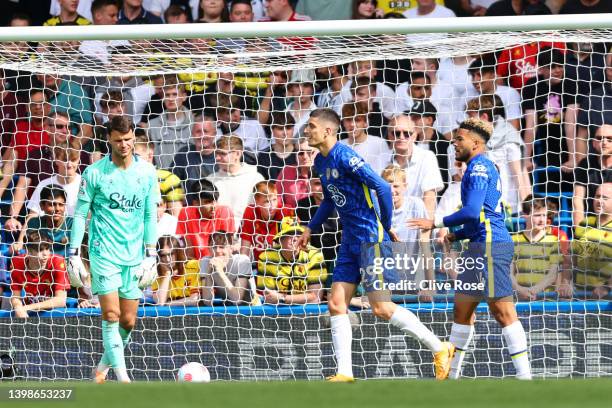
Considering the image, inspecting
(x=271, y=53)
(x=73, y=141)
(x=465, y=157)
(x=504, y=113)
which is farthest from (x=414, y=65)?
(x=73, y=141)

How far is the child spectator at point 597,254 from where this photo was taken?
827 cm

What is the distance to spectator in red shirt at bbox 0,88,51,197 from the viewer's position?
366 inches

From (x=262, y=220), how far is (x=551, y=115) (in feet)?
8.93

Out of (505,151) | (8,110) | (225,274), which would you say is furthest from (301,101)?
(8,110)

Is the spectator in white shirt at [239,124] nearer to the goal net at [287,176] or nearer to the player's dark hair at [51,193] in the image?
the goal net at [287,176]

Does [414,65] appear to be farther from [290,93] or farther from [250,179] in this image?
[250,179]

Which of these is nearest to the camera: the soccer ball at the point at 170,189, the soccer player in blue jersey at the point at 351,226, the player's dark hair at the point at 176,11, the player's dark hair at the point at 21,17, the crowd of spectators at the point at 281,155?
the soccer player in blue jersey at the point at 351,226

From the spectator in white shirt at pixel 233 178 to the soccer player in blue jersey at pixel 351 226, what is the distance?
5.47 feet

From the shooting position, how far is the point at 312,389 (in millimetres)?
4613

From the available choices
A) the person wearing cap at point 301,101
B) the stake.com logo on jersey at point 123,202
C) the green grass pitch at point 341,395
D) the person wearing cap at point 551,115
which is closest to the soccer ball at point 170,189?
the person wearing cap at point 301,101

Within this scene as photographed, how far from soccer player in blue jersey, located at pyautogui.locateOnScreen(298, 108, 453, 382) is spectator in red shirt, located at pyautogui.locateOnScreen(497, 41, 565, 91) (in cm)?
259

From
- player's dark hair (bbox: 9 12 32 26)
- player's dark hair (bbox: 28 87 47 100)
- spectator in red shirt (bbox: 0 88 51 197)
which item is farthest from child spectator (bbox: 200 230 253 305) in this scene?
player's dark hair (bbox: 9 12 32 26)

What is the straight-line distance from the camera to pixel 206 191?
9.12 metres

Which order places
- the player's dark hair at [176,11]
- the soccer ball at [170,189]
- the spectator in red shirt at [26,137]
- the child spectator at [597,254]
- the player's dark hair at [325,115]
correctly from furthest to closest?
1. the player's dark hair at [176,11]
2. the spectator in red shirt at [26,137]
3. the soccer ball at [170,189]
4. the child spectator at [597,254]
5. the player's dark hair at [325,115]
